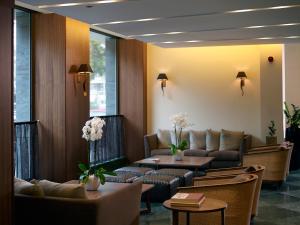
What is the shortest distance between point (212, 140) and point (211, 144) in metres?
0.09

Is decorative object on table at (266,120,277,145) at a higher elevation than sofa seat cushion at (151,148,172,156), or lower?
higher

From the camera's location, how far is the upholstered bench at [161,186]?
6.04 meters

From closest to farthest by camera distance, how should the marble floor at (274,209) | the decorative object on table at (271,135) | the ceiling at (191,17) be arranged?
the ceiling at (191,17) < the marble floor at (274,209) < the decorative object on table at (271,135)

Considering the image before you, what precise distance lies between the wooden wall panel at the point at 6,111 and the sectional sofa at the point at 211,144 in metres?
5.60

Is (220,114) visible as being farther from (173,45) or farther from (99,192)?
(99,192)

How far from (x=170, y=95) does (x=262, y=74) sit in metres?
2.19

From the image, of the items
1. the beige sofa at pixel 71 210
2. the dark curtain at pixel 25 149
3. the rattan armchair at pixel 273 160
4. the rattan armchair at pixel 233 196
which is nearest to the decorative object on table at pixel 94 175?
the beige sofa at pixel 71 210

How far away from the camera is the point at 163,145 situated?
371 inches

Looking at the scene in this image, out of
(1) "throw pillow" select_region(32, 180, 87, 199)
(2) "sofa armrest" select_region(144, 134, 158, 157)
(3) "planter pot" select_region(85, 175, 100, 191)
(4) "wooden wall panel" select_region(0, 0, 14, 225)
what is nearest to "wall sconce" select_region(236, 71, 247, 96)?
(2) "sofa armrest" select_region(144, 134, 158, 157)

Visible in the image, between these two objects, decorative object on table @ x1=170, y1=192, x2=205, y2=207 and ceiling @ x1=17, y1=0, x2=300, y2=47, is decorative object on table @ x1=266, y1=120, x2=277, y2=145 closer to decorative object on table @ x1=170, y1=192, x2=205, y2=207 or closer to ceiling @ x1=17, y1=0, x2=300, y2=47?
ceiling @ x1=17, y1=0, x2=300, y2=47

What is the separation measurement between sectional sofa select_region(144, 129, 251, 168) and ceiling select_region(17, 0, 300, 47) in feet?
6.86

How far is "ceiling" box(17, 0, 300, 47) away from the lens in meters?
5.18

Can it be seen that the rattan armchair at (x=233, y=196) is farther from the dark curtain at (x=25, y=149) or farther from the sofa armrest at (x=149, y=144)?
the sofa armrest at (x=149, y=144)

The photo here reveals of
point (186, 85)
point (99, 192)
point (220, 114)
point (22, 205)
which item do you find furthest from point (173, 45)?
point (22, 205)
